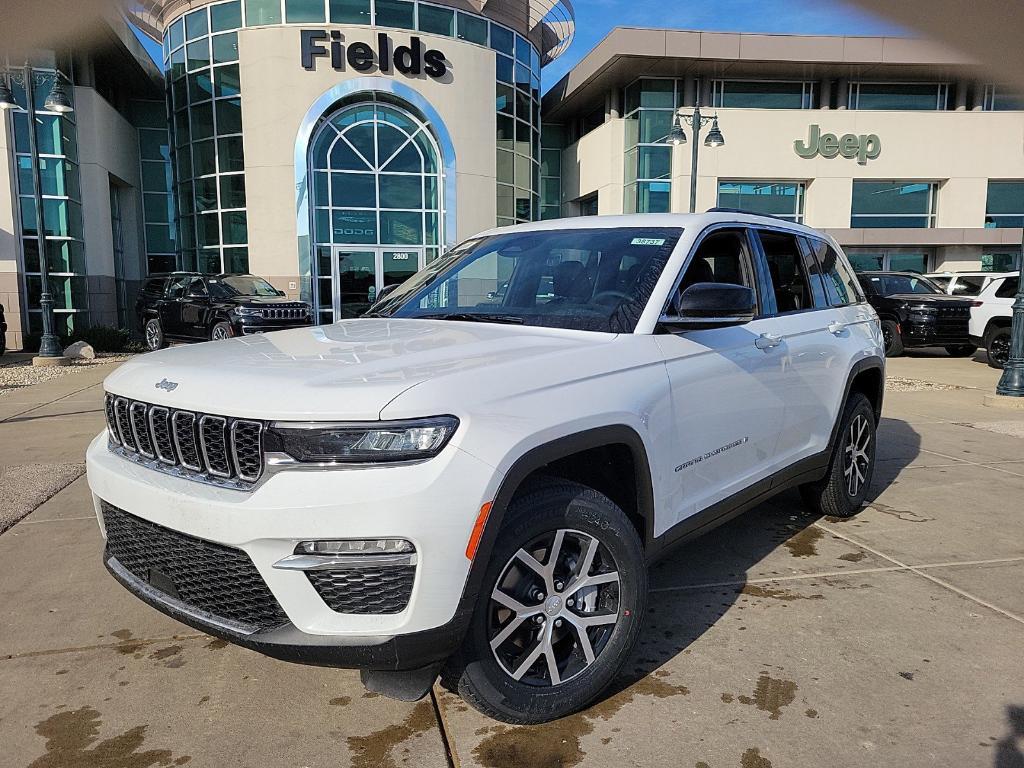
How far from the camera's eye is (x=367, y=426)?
7.26 feet

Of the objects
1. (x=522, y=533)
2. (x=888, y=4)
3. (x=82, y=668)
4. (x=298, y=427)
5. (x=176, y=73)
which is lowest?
(x=82, y=668)

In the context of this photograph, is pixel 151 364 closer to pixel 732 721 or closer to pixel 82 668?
pixel 82 668

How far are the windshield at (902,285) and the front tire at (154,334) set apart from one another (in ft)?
52.2

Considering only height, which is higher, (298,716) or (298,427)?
(298,427)

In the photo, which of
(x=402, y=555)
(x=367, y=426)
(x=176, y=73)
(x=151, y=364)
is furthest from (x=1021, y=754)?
(x=176, y=73)

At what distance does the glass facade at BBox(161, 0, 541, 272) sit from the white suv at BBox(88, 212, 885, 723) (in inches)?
832

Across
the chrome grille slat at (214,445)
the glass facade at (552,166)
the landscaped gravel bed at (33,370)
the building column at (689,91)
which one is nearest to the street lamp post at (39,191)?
the landscaped gravel bed at (33,370)

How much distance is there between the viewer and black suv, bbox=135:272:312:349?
16.6m

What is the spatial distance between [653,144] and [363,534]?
91.0ft

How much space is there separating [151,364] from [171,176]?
2548 cm

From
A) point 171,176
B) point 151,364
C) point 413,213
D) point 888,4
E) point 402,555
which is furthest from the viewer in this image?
point 171,176

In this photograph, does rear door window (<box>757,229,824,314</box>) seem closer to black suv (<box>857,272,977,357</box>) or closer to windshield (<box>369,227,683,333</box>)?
windshield (<box>369,227,683,333</box>)

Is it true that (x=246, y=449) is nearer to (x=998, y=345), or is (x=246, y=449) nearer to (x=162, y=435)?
(x=162, y=435)

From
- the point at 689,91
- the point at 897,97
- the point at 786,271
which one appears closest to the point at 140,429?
the point at 786,271
